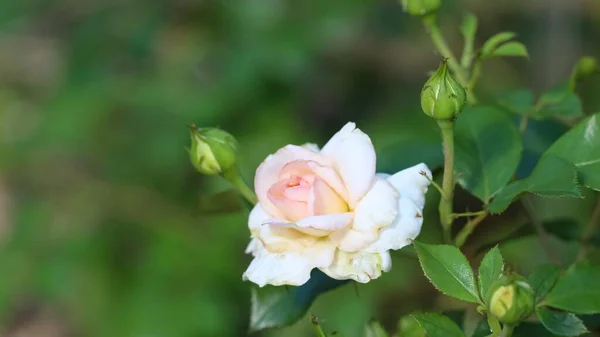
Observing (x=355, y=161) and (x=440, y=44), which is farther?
(x=440, y=44)

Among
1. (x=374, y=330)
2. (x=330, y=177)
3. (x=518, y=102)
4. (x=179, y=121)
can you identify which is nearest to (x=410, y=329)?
(x=374, y=330)

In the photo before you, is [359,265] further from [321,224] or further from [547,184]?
[547,184]

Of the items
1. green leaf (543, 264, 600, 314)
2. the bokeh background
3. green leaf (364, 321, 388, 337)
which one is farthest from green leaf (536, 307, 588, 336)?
the bokeh background

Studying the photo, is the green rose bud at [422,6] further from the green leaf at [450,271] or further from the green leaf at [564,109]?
the green leaf at [450,271]

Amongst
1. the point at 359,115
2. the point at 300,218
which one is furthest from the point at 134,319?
the point at 300,218

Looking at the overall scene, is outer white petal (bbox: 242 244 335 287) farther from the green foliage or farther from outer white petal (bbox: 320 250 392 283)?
the green foliage

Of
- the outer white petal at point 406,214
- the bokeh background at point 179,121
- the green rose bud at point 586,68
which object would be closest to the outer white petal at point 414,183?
the outer white petal at point 406,214
